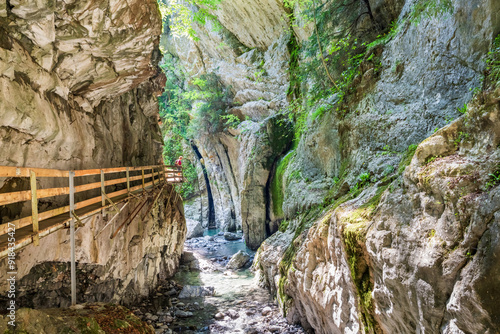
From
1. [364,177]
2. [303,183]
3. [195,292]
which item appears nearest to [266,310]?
[195,292]

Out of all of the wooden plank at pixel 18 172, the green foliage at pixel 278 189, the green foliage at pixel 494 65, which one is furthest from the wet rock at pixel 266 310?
the green foliage at pixel 494 65

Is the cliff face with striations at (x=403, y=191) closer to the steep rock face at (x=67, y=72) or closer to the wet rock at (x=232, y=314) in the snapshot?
the wet rock at (x=232, y=314)

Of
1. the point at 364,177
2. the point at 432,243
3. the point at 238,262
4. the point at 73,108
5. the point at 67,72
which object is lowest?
the point at 238,262

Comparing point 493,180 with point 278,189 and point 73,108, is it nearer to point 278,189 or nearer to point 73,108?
point 73,108

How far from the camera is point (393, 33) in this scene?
7098 mm

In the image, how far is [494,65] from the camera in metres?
3.53

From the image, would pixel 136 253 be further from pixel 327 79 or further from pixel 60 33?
pixel 327 79

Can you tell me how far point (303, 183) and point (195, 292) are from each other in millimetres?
6087

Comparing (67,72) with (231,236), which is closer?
(67,72)

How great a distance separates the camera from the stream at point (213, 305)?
7.87 metres

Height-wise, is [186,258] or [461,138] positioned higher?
[461,138]

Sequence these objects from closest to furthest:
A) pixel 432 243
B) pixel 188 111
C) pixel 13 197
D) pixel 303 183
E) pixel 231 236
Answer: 1. pixel 432 243
2. pixel 13 197
3. pixel 303 183
4. pixel 231 236
5. pixel 188 111

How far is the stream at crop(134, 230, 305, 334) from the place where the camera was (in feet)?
25.8

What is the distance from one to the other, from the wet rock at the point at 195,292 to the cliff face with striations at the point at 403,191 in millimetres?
2310
